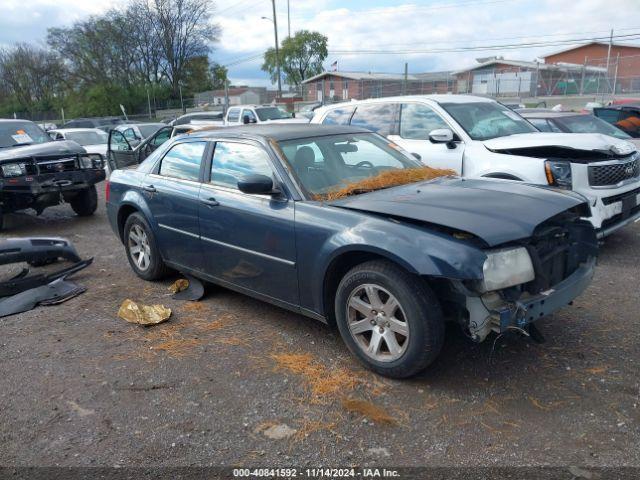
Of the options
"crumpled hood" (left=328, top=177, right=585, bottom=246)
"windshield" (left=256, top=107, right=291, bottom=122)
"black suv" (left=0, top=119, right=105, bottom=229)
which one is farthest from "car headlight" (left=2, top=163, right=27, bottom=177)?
"windshield" (left=256, top=107, right=291, bottom=122)

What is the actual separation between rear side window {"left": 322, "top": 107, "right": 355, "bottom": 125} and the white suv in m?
0.02

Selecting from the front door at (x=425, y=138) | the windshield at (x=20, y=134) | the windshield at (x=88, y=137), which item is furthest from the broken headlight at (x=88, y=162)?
the windshield at (x=88, y=137)

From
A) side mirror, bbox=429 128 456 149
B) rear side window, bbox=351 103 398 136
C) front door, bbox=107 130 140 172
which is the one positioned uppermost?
rear side window, bbox=351 103 398 136

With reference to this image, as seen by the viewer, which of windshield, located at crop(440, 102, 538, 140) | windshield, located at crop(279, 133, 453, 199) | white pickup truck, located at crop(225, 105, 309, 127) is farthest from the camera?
white pickup truck, located at crop(225, 105, 309, 127)

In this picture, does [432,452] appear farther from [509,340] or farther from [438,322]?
[509,340]

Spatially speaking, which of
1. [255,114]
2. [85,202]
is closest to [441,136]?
[85,202]

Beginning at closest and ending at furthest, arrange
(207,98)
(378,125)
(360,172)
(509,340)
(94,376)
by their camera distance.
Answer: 1. (94,376)
2. (509,340)
3. (360,172)
4. (378,125)
5. (207,98)

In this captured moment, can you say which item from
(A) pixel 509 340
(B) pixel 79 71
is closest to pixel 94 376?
(A) pixel 509 340

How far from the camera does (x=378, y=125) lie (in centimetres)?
773

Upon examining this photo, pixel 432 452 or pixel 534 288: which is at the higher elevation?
pixel 534 288

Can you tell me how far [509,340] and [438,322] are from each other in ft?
3.71

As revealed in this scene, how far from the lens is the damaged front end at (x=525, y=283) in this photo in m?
3.18

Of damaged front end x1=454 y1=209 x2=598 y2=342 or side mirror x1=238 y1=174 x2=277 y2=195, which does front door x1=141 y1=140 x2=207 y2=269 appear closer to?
side mirror x1=238 y1=174 x2=277 y2=195

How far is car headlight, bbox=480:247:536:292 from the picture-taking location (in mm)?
3135
